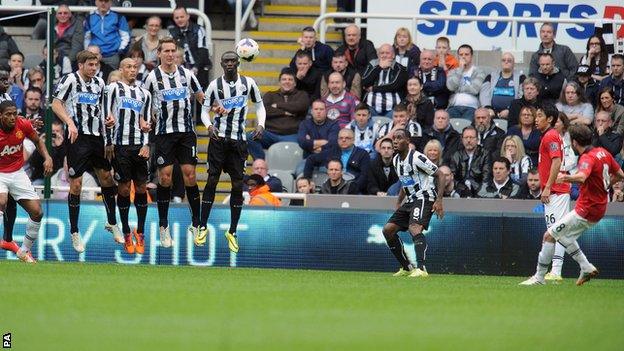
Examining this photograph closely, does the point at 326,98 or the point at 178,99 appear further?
the point at 326,98

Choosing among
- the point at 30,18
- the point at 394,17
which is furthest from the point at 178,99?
the point at 30,18

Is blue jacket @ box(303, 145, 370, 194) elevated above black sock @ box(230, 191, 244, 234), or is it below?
above

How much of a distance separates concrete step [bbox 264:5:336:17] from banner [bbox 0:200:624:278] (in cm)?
597

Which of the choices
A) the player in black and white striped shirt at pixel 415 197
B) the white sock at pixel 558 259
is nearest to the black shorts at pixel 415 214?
the player in black and white striped shirt at pixel 415 197

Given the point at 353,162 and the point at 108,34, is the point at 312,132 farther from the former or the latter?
the point at 108,34

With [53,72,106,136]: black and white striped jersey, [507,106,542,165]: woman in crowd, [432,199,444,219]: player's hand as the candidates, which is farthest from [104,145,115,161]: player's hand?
[507,106,542,165]: woman in crowd

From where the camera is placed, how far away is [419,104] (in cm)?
2223

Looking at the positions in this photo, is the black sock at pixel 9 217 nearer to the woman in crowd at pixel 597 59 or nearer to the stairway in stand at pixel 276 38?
the stairway in stand at pixel 276 38

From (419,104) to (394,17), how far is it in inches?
72.8

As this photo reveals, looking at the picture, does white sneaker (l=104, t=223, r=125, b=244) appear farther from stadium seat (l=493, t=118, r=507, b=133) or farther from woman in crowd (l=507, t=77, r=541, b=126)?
woman in crowd (l=507, t=77, r=541, b=126)

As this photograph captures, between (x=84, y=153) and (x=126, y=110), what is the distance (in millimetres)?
752

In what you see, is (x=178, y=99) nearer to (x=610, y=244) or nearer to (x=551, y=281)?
(x=551, y=281)

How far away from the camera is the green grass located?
11469 mm

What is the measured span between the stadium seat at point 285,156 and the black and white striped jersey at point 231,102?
177 inches
